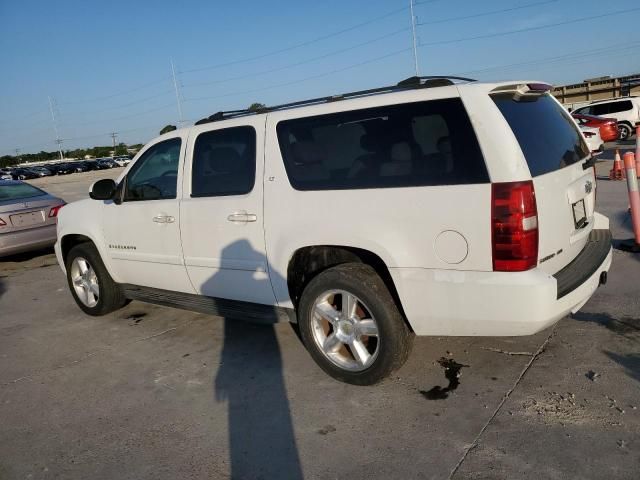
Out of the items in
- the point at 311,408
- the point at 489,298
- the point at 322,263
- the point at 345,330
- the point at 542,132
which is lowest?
the point at 311,408

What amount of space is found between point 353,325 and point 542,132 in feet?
5.61

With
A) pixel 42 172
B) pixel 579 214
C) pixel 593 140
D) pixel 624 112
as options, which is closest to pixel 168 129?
pixel 579 214

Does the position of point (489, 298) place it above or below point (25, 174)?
below

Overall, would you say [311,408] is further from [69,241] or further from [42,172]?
[42,172]

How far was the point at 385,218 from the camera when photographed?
10.7 feet

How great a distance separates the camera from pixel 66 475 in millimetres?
2975

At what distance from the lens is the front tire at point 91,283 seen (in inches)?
216

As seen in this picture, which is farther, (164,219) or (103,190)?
(103,190)

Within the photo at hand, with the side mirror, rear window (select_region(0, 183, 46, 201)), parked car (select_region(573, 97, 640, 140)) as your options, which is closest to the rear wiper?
the side mirror

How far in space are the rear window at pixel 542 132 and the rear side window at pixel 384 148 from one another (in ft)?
1.03

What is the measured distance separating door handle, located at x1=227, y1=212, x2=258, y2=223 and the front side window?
2.65 feet

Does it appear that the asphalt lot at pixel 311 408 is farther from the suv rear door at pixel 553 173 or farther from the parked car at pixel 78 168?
the parked car at pixel 78 168

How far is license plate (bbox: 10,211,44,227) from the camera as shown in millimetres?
8564

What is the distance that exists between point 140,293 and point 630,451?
13.6ft
